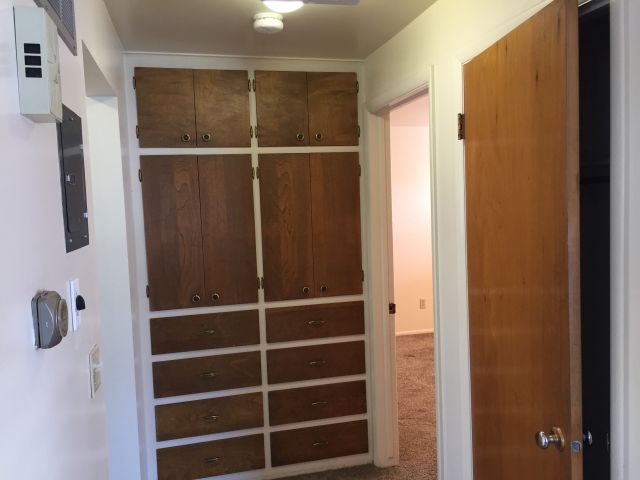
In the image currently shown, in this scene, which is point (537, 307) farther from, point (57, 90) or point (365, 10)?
point (365, 10)

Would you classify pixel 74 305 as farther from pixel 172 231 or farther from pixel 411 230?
pixel 411 230

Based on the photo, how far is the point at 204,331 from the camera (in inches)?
108

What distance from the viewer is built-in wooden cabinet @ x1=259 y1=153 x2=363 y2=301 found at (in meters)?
2.82

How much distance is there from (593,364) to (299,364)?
1.71 metres

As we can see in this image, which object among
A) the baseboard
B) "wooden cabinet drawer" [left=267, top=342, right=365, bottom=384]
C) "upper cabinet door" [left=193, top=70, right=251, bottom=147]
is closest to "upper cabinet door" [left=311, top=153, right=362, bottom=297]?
"wooden cabinet drawer" [left=267, top=342, right=365, bottom=384]

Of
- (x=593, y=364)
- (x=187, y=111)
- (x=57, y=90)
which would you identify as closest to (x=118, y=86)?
(x=187, y=111)

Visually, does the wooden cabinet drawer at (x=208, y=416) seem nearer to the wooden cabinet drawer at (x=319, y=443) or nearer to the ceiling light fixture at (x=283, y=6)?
the wooden cabinet drawer at (x=319, y=443)

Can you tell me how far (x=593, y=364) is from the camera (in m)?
1.55

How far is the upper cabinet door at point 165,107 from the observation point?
2.60m

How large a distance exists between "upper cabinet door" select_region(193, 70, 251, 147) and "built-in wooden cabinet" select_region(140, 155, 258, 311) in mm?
106

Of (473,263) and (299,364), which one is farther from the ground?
(473,263)

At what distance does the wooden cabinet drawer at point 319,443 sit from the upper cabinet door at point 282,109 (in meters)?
1.73

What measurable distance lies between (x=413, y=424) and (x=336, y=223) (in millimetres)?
1653

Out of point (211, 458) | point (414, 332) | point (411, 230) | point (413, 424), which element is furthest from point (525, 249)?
point (414, 332)
